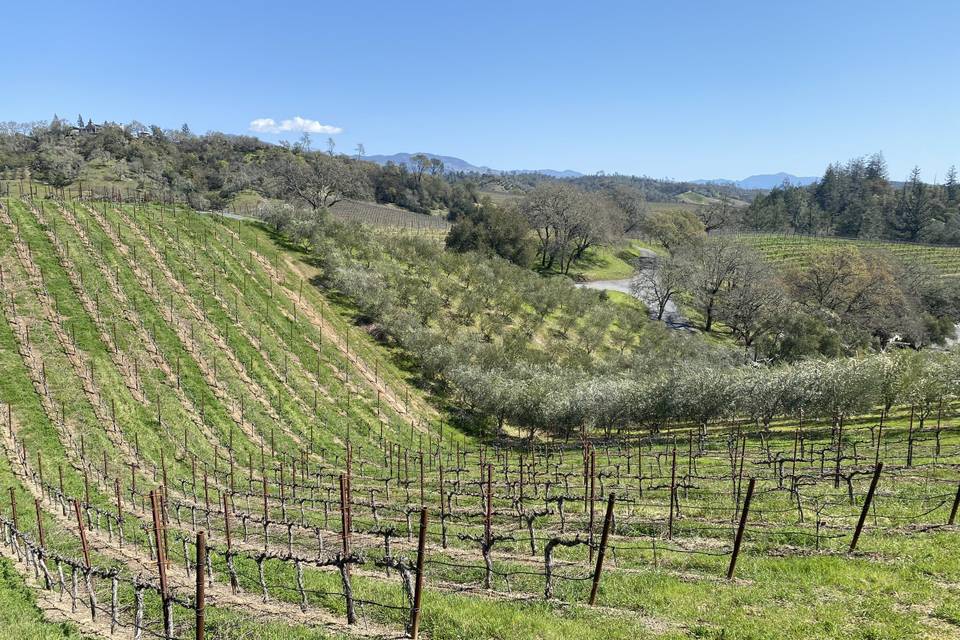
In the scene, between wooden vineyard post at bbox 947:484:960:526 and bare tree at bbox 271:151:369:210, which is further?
bare tree at bbox 271:151:369:210

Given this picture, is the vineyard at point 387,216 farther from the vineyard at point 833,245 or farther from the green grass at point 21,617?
the green grass at point 21,617

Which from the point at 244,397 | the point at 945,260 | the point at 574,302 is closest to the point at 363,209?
the point at 574,302

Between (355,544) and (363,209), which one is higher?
(363,209)

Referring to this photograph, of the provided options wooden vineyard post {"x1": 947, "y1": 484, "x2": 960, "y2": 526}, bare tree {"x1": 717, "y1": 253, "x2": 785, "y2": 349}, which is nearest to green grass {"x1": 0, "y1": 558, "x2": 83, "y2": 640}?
wooden vineyard post {"x1": 947, "y1": 484, "x2": 960, "y2": 526}

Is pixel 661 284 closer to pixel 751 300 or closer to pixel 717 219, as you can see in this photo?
pixel 751 300

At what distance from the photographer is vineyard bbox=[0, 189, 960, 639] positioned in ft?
38.6

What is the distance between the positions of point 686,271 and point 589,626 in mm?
77423

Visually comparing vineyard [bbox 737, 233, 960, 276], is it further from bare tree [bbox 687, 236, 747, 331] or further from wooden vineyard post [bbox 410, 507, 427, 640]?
wooden vineyard post [bbox 410, 507, 427, 640]

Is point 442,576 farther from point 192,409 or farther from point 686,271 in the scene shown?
point 686,271

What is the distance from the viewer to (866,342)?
6241 centimetres

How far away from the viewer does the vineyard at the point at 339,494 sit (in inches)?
463

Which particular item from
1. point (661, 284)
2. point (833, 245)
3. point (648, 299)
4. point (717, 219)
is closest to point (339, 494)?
point (661, 284)

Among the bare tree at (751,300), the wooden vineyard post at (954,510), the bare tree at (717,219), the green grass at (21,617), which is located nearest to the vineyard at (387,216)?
the bare tree at (751,300)

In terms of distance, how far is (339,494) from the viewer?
2545 cm
